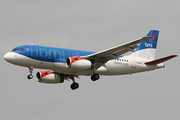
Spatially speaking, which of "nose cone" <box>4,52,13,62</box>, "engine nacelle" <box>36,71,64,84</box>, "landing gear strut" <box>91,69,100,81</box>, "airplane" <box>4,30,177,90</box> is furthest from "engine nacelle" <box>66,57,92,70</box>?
"nose cone" <box>4,52,13,62</box>

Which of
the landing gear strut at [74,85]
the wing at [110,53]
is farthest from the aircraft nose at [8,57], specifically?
the landing gear strut at [74,85]

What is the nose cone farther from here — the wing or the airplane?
the wing

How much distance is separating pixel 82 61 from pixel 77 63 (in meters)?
0.82

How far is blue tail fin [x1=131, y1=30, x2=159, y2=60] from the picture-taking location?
52.3m

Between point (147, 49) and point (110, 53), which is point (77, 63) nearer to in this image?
point (110, 53)

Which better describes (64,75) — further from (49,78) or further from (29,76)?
(29,76)

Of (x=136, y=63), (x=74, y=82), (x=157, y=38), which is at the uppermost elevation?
(x=157, y=38)

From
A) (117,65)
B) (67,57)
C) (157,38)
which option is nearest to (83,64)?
(67,57)

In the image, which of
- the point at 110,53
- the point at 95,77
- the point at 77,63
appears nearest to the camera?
the point at 77,63

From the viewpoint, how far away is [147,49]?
53.7 m

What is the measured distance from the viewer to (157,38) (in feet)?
180

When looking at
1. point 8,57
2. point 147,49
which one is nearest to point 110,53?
point 147,49

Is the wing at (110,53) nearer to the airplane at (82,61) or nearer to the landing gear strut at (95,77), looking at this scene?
the airplane at (82,61)

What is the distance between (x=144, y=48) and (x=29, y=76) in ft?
60.4
